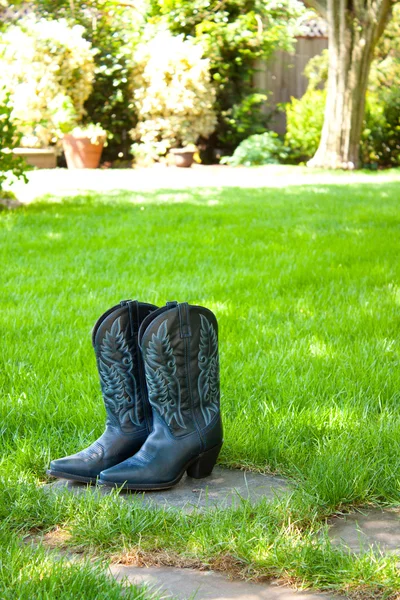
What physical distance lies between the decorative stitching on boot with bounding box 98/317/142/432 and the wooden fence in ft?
45.6

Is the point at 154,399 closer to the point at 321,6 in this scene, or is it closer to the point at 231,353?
the point at 231,353

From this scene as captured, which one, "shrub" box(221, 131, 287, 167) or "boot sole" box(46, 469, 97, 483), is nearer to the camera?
"boot sole" box(46, 469, 97, 483)

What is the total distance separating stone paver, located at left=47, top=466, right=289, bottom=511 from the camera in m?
2.08

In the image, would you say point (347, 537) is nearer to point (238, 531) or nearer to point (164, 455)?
point (238, 531)

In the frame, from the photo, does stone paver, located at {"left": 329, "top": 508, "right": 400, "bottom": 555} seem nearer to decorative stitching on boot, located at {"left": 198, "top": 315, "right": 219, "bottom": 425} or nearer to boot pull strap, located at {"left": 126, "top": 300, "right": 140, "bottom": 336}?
decorative stitching on boot, located at {"left": 198, "top": 315, "right": 219, "bottom": 425}

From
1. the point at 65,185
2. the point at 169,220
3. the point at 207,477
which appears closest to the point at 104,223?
the point at 169,220

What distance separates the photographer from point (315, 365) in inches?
121

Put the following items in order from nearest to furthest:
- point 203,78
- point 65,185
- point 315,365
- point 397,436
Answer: point 397,436 → point 315,365 → point 65,185 → point 203,78

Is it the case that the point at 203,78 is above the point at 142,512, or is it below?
above

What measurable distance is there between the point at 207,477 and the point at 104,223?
4.52 meters

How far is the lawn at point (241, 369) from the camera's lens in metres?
1.82

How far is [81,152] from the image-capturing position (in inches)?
516

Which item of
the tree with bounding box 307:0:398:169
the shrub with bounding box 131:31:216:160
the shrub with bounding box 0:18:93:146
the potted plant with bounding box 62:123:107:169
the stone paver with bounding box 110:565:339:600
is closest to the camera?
the stone paver with bounding box 110:565:339:600

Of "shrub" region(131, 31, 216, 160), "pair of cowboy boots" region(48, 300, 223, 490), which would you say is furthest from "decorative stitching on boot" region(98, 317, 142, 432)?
"shrub" region(131, 31, 216, 160)
